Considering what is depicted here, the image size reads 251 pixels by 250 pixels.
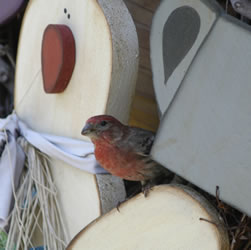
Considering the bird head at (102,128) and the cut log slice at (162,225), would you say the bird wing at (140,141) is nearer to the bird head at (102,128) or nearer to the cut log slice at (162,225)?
the bird head at (102,128)

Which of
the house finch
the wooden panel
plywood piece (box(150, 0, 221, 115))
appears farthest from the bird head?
the wooden panel

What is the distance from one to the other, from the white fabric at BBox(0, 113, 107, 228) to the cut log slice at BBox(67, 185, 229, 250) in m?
0.17

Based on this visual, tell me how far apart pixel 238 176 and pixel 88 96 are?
0.49m

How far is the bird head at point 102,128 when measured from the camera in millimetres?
1119

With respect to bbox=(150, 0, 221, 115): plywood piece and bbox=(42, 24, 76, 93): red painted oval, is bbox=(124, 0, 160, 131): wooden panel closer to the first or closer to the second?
bbox=(42, 24, 76, 93): red painted oval

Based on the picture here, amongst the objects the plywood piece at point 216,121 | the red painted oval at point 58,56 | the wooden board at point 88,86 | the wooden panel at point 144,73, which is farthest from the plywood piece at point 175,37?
the wooden panel at point 144,73

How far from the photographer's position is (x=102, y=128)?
112cm

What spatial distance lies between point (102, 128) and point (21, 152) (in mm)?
331

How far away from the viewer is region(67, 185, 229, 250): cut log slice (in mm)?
886

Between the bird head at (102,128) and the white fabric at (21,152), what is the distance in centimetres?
7

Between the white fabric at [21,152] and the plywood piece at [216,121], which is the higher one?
the plywood piece at [216,121]

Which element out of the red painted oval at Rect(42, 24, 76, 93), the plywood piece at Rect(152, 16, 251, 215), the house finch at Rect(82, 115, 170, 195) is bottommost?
the house finch at Rect(82, 115, 170, 195)

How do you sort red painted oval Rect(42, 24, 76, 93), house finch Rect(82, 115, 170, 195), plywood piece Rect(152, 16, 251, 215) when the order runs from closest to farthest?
plywood piece Rect(152, 16, 251, 215)
house finch Rect(82, 115, 170, 195)
red painted oval Rect(42, 24, 76, 93)

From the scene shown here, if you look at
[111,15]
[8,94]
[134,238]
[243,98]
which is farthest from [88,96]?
[8,94]
